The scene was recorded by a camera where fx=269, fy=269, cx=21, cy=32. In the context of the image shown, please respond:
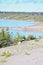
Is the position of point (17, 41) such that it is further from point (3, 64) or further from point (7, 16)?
point (7, 16)

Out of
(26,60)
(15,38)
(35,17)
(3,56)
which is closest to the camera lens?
(26,60)

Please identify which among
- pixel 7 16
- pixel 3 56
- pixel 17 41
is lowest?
pixel 7 16

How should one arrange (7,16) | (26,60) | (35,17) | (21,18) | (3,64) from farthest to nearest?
(7,16)
(21,18)
(35,17)
(26,60)
(3,64)

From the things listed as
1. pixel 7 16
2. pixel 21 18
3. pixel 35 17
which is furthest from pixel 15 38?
pixel 7 16

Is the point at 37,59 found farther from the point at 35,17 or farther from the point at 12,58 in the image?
the point at 35,17

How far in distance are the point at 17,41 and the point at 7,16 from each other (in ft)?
399

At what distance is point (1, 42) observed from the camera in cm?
1386

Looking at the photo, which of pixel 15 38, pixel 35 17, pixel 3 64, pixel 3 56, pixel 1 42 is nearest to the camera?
pixel 3 64

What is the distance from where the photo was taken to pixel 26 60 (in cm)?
862

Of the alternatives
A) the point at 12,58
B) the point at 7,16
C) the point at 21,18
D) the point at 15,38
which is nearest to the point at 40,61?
the point at 12,58

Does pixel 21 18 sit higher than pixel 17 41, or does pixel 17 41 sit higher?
pixel 17 41

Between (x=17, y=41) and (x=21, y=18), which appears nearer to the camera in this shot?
(x=17, y=41)

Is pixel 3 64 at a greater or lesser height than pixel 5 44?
greater

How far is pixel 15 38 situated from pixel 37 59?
22.9ft
